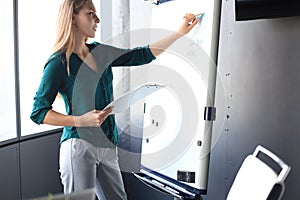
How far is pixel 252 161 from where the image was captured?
1166mm

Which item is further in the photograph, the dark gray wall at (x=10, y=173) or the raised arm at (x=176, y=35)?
the dark gray wall at (x=10, y=173)

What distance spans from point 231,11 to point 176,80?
520 millimetres

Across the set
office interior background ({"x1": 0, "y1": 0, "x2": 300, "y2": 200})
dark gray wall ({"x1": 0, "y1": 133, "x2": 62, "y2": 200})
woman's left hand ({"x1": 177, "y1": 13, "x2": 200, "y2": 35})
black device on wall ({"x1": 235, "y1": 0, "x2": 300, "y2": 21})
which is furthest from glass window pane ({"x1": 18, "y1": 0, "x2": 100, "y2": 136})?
black device on wall ({"x1": 235, "y1": 0, "x2": 300, "y2": 21})

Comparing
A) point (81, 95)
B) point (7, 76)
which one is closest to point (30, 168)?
point (7, 76)

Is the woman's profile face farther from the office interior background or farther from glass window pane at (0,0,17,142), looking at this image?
glass window pane at (0,0,17,142)

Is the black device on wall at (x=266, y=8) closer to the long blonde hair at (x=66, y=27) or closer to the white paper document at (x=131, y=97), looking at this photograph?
the white paper document at (x=131, y=97)

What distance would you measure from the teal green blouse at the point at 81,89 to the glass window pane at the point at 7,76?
652mm

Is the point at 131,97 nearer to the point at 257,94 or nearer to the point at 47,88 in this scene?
the point at 47,88

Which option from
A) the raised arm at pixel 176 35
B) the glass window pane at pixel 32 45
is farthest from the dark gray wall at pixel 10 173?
the raised arm at pixel 176 35

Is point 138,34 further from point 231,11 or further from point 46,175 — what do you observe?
point 46,175

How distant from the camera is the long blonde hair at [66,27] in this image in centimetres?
154

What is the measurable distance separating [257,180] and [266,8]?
0.80 metres

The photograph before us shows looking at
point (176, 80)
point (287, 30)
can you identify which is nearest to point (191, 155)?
point (176, 80)

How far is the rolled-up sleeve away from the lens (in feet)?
4.95
